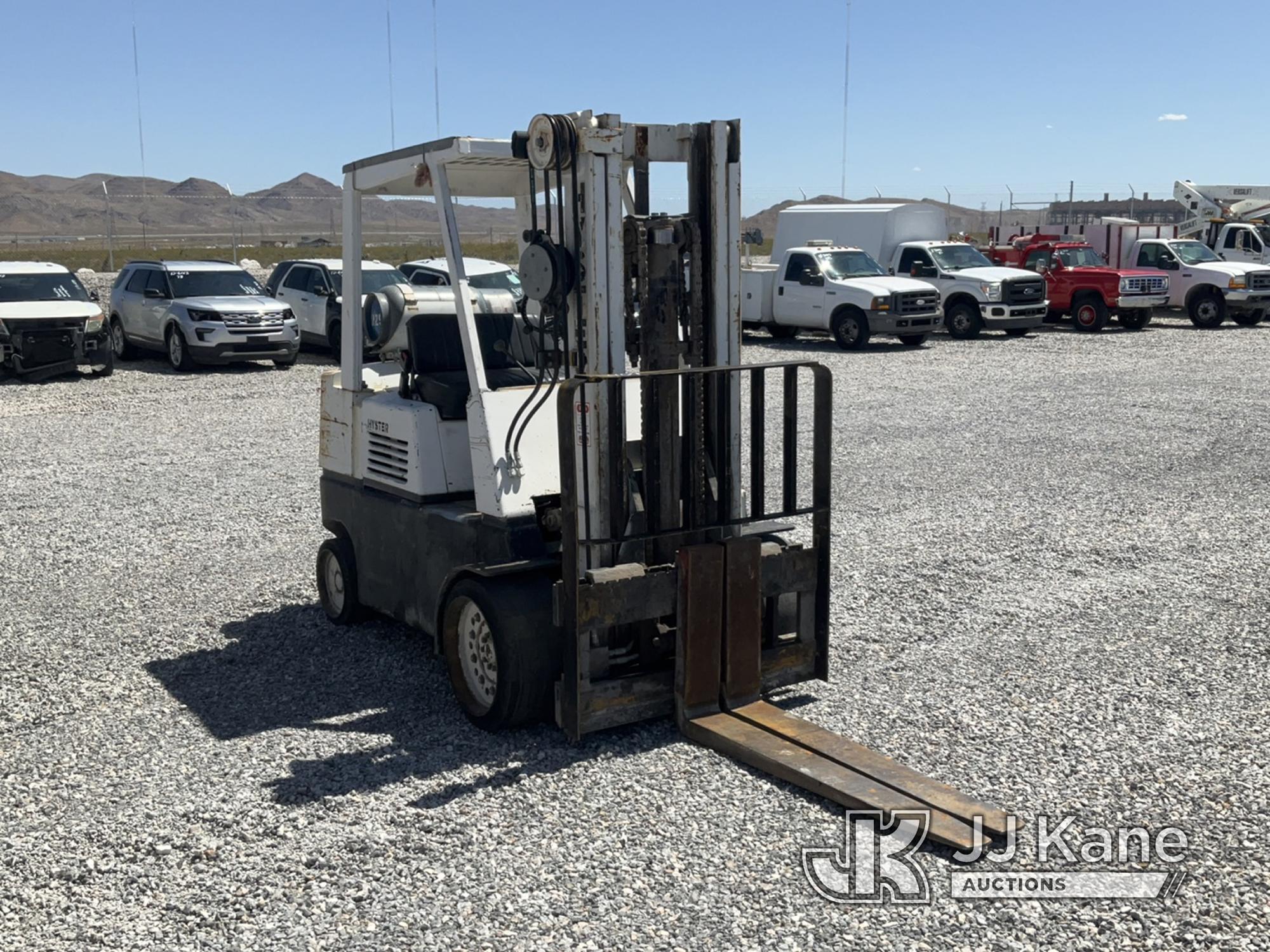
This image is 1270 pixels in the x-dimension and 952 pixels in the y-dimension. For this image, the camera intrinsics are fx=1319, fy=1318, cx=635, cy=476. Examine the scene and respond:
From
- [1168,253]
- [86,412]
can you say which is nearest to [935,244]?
[1168,253]

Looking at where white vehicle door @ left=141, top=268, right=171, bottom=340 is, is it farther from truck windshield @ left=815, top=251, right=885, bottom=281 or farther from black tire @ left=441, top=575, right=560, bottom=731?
black tire @ left=441, top=575, right=560, bottom=731

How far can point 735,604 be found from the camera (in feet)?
18.6

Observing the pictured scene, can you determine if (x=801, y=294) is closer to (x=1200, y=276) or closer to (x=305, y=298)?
(x=305, y=298)

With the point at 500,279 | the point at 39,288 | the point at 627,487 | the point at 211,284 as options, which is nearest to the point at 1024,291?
the point at 500,279

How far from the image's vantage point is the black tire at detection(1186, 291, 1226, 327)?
28.2 metres

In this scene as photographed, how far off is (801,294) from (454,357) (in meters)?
18.8

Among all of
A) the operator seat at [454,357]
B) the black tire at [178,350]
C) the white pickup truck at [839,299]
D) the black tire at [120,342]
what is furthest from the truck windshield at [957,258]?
the operator seat at [454,357]

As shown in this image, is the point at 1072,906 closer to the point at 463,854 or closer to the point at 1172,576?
the point at 463,854

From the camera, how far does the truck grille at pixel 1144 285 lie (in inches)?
1066

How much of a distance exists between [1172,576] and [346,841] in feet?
19.1

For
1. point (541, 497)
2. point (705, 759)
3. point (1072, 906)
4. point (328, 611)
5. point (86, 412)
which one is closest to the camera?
point (1072, 906)

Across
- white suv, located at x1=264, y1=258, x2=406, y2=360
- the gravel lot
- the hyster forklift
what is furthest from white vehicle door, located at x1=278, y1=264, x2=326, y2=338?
the hyster forklift

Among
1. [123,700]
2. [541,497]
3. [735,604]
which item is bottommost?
[123,700]

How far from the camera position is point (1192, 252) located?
29.2 meters
